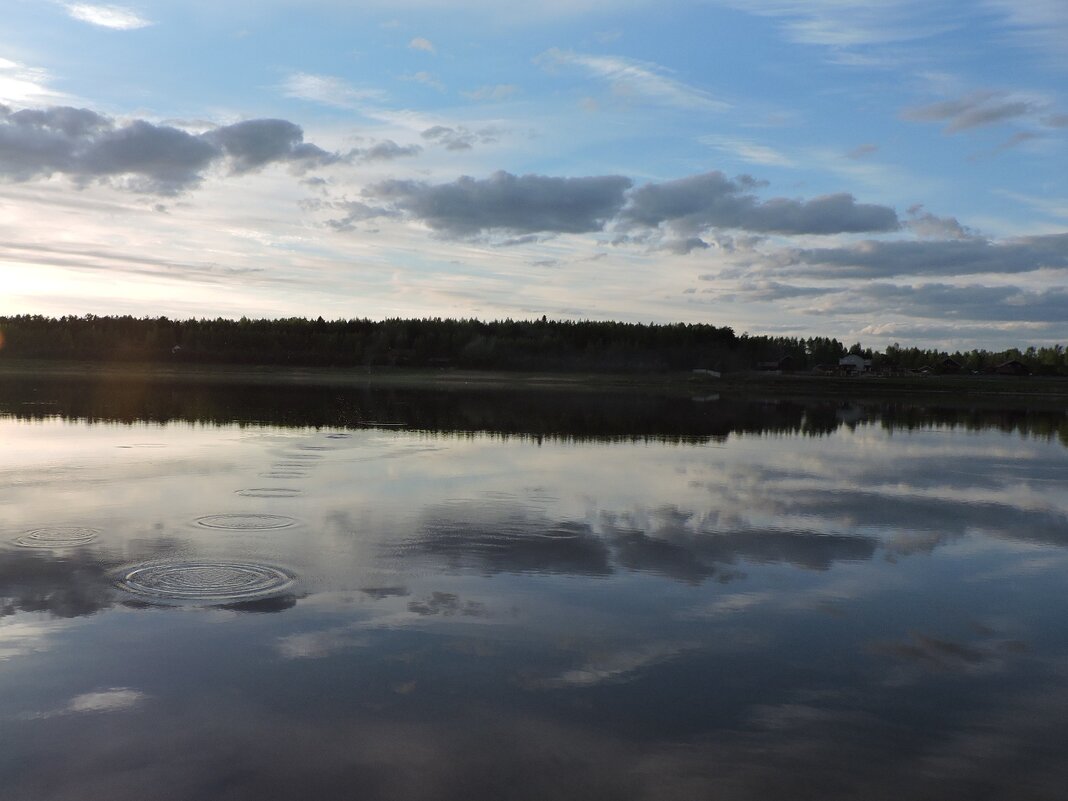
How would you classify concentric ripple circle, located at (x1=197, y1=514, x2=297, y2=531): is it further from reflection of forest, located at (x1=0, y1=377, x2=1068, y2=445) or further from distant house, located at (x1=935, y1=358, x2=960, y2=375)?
distant house, located at (x1=935, y1=358, x2=960, y2=375)

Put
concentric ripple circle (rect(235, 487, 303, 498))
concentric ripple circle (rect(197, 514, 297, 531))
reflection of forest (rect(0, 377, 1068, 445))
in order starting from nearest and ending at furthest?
Answer: concentric ripple circle (rect(197, 514, 297, 531)) → concentric ripple circle (rect(235, 487, 303, 498)) → reflection of forest (rect(0, 377, 1068, 445))

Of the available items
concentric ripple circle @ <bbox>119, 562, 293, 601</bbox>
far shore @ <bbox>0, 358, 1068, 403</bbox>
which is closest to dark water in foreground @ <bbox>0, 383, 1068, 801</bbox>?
concentric ripple circle @ <bbox>119, 562, 293, 601</bbox>

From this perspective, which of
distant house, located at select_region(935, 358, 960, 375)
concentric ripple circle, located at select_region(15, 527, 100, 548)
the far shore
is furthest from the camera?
distant house, located at select_region(935, 358, 960, 375)

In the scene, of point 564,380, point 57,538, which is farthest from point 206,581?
point 564,380

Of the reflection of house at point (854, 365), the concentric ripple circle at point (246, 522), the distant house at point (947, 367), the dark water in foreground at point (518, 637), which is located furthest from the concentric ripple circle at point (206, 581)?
the distant house at point (947, 367)

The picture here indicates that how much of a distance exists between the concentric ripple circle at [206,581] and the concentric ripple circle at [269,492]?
638cm

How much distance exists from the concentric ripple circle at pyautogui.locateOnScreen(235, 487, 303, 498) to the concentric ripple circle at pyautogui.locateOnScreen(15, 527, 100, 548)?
4500 millimetres

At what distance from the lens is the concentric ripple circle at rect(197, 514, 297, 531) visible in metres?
16.5

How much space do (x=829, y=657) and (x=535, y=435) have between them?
27.7 m

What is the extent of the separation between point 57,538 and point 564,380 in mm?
112283

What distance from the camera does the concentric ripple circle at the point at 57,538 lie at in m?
14.8

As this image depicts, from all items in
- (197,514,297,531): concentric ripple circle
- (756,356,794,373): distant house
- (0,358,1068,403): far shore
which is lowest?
(197,514,297,531): concentric ripple circle

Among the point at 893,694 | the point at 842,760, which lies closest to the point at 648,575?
the point at 893,694

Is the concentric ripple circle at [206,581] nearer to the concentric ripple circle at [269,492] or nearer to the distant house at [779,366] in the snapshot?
the concentric ripple circle at [269,492]
